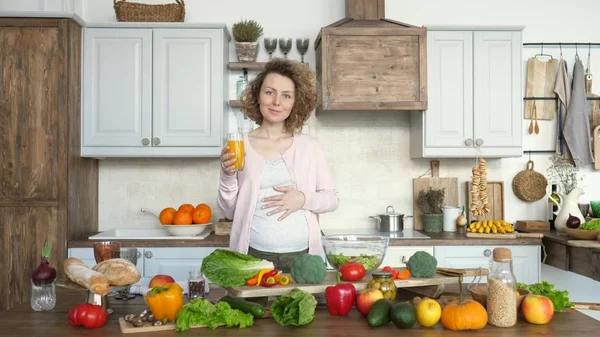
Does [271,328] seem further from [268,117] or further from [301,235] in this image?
[268,117]

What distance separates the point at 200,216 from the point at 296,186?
1612 millimetres

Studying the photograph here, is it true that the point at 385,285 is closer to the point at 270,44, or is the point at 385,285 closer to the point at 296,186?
the point at 296,186

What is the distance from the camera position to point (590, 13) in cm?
438

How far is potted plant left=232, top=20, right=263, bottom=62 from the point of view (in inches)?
161

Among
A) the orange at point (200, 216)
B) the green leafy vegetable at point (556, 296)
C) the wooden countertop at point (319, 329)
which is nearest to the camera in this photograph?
the wooden countertop at point (319, 329)

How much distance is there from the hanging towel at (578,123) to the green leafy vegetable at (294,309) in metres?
3.25

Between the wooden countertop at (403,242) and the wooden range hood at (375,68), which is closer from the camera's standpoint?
the wooden countertop at (403,242)

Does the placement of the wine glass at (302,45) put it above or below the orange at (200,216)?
above

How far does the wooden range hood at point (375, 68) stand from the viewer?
391 centimetres

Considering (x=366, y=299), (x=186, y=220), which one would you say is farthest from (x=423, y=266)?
(x=186, y=220)

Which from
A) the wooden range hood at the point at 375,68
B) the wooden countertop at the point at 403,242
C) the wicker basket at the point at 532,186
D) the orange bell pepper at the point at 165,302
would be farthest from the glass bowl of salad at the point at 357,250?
the wicker basket at the point at 532,186

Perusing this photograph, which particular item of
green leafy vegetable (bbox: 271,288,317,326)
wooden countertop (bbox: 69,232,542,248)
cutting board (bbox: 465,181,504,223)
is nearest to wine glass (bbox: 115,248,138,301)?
green leafy vegetable (bbox: 271,288,317,326)

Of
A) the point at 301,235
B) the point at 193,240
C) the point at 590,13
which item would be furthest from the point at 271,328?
the point at 590,13

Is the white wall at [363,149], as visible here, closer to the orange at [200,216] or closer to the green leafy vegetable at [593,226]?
the orange at [200,216]
